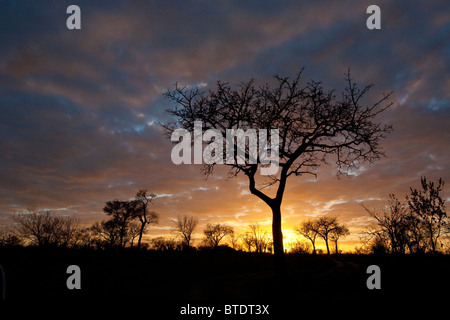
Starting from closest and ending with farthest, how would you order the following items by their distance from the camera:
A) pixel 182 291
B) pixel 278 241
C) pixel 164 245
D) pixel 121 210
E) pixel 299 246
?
pixel 182 291, pixel 278 241, pixel 164 245, pixel 121 210, pixel 299 246

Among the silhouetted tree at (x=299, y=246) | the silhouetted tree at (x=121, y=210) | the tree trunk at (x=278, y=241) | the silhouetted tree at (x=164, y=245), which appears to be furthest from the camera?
the silhouetted tree at (x=299, y=246)

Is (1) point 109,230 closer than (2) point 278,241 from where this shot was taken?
No

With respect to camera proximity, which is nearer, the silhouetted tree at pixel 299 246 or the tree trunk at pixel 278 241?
the tree trunk at pixel 278 241

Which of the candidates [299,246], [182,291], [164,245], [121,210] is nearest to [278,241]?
[182,291]

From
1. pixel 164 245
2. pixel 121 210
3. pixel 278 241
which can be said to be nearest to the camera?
Result: pixel 278 241

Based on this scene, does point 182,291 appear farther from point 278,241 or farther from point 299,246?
point 299,246

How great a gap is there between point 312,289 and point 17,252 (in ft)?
50.4

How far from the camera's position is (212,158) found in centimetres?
1661

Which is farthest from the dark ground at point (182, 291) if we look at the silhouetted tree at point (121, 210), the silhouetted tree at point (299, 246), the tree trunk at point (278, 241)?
the silhouetted tree at point (299, 246)

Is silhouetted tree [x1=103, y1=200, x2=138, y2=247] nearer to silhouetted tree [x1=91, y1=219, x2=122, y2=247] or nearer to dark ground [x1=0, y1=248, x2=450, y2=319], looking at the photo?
silhouetted tree [x1=91, y1=219, x2=122, y2=247]

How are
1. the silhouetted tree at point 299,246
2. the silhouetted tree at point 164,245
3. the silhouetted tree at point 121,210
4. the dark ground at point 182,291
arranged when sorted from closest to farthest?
the dark ground at point 182,291, the silhouetted tree at point 164,245, the silhouetted tree at point 121,210, the silhouetted tree at point 299,246

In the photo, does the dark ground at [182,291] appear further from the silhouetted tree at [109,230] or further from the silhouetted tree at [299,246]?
the silhouetted tree at [299,246]
